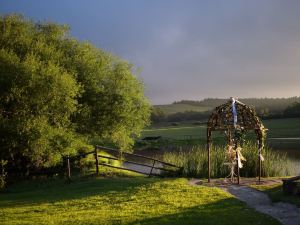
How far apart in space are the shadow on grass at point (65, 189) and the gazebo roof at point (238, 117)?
4.39 metres

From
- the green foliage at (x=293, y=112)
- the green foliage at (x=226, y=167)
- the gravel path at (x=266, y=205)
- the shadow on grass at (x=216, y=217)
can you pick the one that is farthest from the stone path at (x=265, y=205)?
the green foliage at (x=293, y=112)

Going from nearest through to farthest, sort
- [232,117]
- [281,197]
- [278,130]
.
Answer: [281,197] < [232,117] < [278,130]

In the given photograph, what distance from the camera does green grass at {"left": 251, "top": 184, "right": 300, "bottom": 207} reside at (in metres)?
16.1

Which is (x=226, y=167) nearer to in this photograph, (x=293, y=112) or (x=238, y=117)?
(x=238, y=117)

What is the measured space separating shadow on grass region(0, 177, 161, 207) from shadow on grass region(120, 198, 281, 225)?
499 centimetres

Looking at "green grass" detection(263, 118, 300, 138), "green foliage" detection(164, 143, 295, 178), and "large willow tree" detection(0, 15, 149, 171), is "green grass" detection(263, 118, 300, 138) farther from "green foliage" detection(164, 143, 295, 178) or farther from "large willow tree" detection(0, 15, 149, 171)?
"green foliage" detection(164, 143, 295, 178)

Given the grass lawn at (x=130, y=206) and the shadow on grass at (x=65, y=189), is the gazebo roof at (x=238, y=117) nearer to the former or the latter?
the grass lawn at (x=130, y=206)

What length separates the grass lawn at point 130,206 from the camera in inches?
551

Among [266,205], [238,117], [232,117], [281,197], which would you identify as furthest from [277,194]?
[238,117]

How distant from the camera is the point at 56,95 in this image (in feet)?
86.2

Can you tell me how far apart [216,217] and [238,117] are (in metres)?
8.62

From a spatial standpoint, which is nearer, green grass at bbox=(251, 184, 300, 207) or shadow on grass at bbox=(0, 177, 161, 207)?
green grass at bbox=(251, 184, 300, 207)

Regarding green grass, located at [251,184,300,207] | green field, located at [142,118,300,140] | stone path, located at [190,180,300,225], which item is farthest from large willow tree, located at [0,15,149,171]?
green field, located at [142,118,300,140]

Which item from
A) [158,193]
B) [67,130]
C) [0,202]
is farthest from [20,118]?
[158,193]
